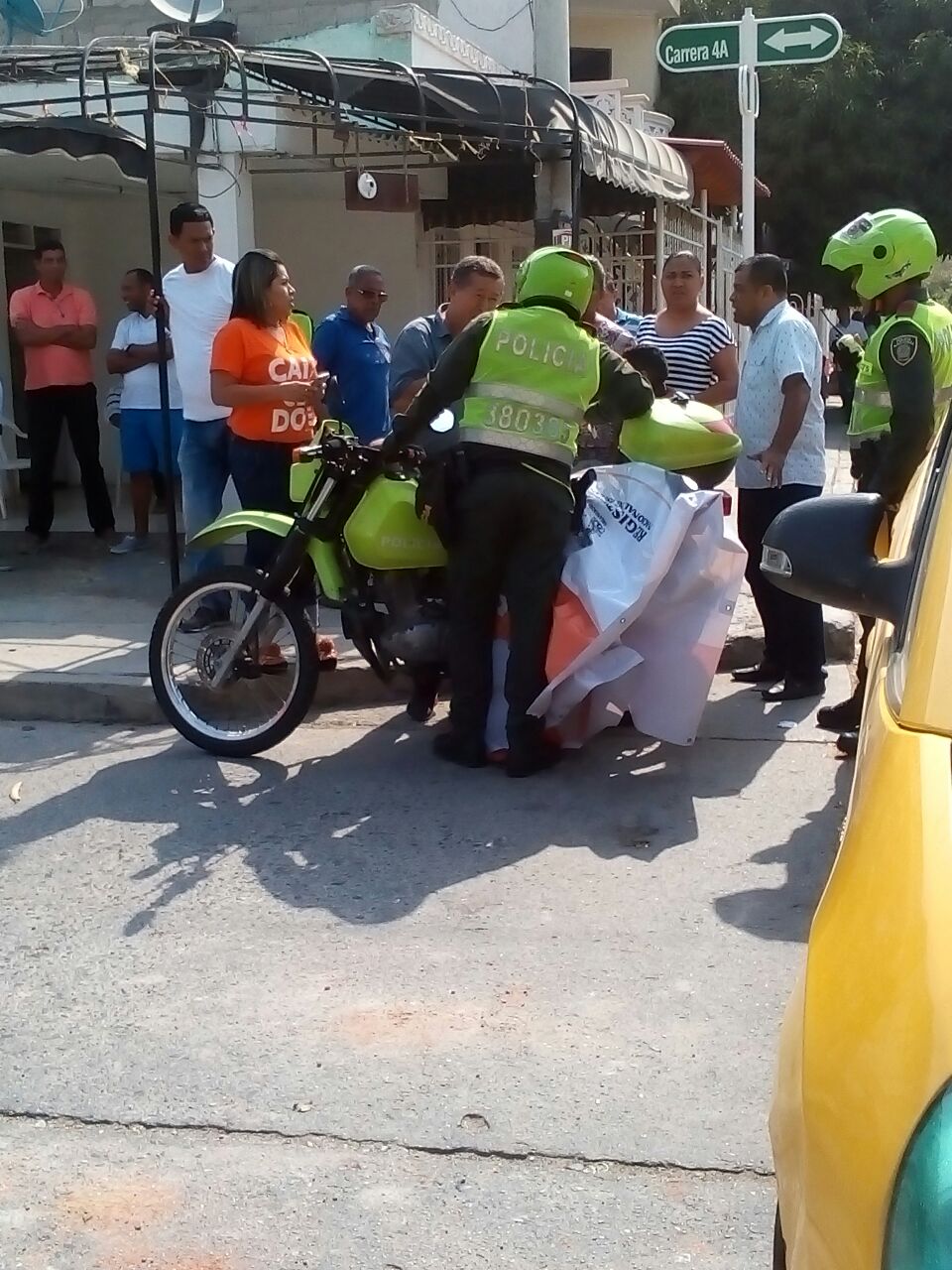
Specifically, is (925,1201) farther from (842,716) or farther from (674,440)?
(842,716)

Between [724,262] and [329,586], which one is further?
[724,262]

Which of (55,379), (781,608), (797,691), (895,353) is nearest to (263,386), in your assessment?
(781,608)

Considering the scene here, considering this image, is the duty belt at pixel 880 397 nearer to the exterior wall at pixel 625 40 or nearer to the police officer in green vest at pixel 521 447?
the police officer in green vest at pixel 521 447

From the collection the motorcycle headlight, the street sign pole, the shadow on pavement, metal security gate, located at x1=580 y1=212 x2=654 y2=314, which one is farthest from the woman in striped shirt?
metal security gate, located at x1=580 y1=212 x2=654 y2=314

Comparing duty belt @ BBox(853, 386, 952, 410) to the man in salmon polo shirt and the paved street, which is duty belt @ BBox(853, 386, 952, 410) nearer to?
the paved street

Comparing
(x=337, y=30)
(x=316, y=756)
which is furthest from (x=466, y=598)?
(x=337, y=30)

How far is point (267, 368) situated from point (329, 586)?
138cm

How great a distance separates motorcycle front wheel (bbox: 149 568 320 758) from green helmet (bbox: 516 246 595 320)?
1.49 m

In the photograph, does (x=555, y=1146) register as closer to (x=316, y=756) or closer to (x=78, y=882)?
(x=78, y=882)

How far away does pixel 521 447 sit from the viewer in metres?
5.29

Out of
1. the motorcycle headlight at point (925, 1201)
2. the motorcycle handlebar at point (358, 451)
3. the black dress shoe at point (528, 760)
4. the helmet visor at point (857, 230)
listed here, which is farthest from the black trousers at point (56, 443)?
the motorcycle headlight at point (925, 1201)

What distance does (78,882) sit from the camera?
15.2 feet

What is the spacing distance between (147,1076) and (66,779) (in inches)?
93.4

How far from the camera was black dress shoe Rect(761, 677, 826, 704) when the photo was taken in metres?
6.43
